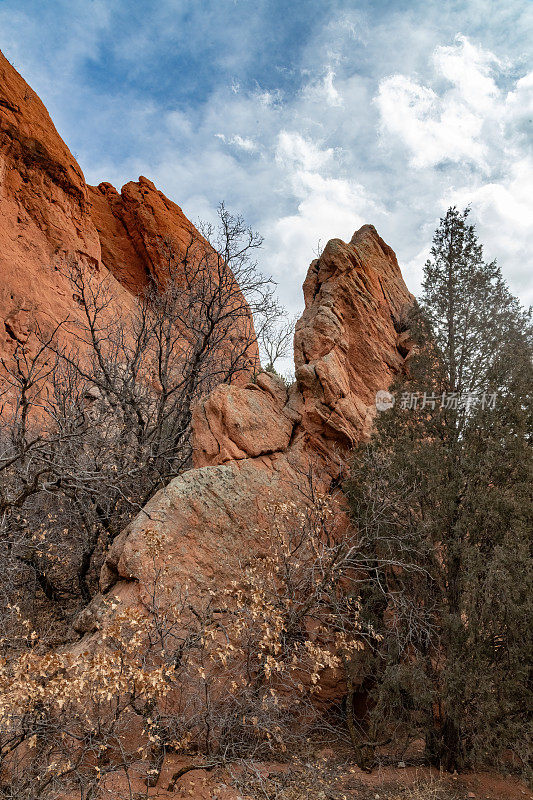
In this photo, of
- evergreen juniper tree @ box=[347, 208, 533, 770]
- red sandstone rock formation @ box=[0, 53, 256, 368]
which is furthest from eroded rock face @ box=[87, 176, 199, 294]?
evergreen juniper tree @ box=[347, 208, 533, 770]

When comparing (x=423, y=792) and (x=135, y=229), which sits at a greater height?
(x=135, y=229)

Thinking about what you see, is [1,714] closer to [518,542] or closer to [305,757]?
[305,757]

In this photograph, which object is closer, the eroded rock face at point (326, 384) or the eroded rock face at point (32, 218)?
the eroded rock face at point (326, 384)

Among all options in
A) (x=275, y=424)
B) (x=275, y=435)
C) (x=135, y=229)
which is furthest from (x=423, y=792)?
(x=135, y=229)

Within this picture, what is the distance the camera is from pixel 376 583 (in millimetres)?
6137

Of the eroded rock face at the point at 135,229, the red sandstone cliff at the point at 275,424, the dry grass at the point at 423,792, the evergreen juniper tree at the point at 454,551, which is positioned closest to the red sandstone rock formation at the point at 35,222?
the red sandstone cliff at the point at 275,424

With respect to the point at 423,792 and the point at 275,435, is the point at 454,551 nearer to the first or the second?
the point at 423,792

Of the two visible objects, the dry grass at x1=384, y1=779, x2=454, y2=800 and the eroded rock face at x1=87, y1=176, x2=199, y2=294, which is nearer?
the dry grass at x1=384, y1=779, x2=454, y2=800

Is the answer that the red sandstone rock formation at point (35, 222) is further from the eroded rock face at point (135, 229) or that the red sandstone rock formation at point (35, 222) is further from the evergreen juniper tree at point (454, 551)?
the evergreen juniper tree at point (454, 551)

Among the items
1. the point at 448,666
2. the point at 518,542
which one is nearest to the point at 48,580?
the point at 448,666

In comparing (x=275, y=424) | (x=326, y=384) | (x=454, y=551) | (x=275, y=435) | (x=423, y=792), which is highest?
(x=326, y=384)

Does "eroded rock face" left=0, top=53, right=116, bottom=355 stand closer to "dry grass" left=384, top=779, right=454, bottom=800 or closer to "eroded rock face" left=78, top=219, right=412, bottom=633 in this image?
"eroded rock face" left=78, top=219, right=412, bottom=633

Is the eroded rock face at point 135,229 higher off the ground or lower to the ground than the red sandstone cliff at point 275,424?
higher

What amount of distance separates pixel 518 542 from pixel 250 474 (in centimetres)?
358
